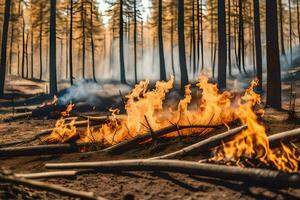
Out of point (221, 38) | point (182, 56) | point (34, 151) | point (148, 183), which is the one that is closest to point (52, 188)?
point (148, 183)

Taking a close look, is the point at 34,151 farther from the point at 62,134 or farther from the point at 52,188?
the point at 52,188

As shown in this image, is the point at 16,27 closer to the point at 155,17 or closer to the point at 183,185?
the point at 155,17

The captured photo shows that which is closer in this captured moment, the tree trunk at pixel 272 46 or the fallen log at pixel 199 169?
the fallen log at pixel 199 169

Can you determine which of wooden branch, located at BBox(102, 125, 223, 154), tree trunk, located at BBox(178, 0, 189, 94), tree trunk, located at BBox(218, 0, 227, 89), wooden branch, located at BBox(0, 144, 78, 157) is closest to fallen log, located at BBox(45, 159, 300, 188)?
wooden branch, located at BBox(102, 125, 223, 154)

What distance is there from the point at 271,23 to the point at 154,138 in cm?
788

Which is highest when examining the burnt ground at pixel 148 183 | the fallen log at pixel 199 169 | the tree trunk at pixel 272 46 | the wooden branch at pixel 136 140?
the tree trunk at pixel 272 46

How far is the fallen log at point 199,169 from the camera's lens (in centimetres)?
544

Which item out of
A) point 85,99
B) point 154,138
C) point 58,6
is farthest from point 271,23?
point 58,6

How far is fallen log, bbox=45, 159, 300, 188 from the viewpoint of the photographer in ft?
17.9

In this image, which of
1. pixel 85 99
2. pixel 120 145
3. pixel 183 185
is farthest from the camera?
pixel 85 99

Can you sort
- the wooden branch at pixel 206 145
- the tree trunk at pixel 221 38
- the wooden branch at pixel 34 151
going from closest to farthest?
the wooden branch at pixel 206 145
the wooden branch at pixel 34 151
the tree trunk at pixel 221 38

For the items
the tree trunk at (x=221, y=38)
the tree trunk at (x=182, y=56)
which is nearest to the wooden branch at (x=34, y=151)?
the tree trunk at (x=221, y=38)

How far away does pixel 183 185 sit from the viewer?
604 centimetres

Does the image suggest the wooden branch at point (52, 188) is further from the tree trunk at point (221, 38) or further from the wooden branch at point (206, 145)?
the tree trunk at point (221, 38)
